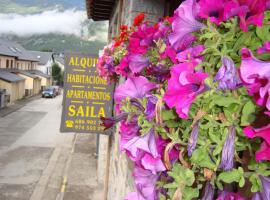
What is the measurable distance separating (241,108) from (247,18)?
0.27 meters

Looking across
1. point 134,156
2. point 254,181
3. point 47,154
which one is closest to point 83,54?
point 134,156

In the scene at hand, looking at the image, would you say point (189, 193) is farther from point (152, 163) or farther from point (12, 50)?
point (12, 50)

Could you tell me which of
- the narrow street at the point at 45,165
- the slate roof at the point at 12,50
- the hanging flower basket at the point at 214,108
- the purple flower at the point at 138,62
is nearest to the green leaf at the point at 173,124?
the hanging flower basket at the point at 214,108

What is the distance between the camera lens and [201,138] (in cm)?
117

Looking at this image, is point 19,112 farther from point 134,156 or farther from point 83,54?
point 134,156

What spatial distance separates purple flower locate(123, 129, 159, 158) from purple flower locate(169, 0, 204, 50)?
0.34m

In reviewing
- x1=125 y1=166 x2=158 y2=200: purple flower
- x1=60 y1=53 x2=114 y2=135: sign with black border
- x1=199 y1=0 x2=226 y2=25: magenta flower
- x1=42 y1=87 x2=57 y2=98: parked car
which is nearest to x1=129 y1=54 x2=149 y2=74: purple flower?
x1=125 y1=166 x2=158 y2=200: purple flower

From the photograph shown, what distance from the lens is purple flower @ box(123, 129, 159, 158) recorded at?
140cm

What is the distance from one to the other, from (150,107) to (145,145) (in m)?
0.15

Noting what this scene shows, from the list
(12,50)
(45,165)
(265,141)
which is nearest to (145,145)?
(265,141)

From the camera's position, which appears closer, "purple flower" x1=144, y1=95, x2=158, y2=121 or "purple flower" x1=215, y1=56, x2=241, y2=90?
"purple flower" x1=215, y1=56, x2=241, y2=90

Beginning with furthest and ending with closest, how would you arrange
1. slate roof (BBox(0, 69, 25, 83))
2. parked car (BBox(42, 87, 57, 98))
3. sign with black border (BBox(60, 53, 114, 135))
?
1. parked car (BBox(42, 87, 57, 98))
2. slate roof (BBox(0, 69, 25, 83))
3. sign with black border (BBox(60, 53, 114, 135))

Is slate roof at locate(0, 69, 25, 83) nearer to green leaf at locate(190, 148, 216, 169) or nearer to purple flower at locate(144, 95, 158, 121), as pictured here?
purple flower at locate(144, 95, 158, 121)

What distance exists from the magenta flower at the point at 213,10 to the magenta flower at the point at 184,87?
0.15m
